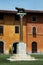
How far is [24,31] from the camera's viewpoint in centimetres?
5184

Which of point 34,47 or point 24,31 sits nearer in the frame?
point 24,31

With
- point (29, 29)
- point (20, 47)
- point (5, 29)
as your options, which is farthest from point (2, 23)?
point (20, 47)

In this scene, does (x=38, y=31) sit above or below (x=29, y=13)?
below

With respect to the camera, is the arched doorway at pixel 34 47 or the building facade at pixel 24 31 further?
the arched doorway at pixel 34 47

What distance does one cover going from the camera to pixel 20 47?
2969cm

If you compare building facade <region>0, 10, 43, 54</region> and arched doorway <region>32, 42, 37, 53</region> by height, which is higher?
building facade <region>0, 10, 43, 54</region>

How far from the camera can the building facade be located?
51094 millimetres

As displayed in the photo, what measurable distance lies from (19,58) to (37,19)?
81.2ft

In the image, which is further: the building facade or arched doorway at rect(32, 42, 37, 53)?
arched doorway at rect(32, 42, 37, 53)

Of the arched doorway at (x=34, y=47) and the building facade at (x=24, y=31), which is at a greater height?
the building facade at (x=24, y=31)

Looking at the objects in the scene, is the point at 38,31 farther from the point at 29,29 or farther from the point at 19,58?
the point at 19,58

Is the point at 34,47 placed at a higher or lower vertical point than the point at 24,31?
lower

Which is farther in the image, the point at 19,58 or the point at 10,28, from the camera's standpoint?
the point at 10,28

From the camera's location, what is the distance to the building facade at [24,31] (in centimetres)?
5109
